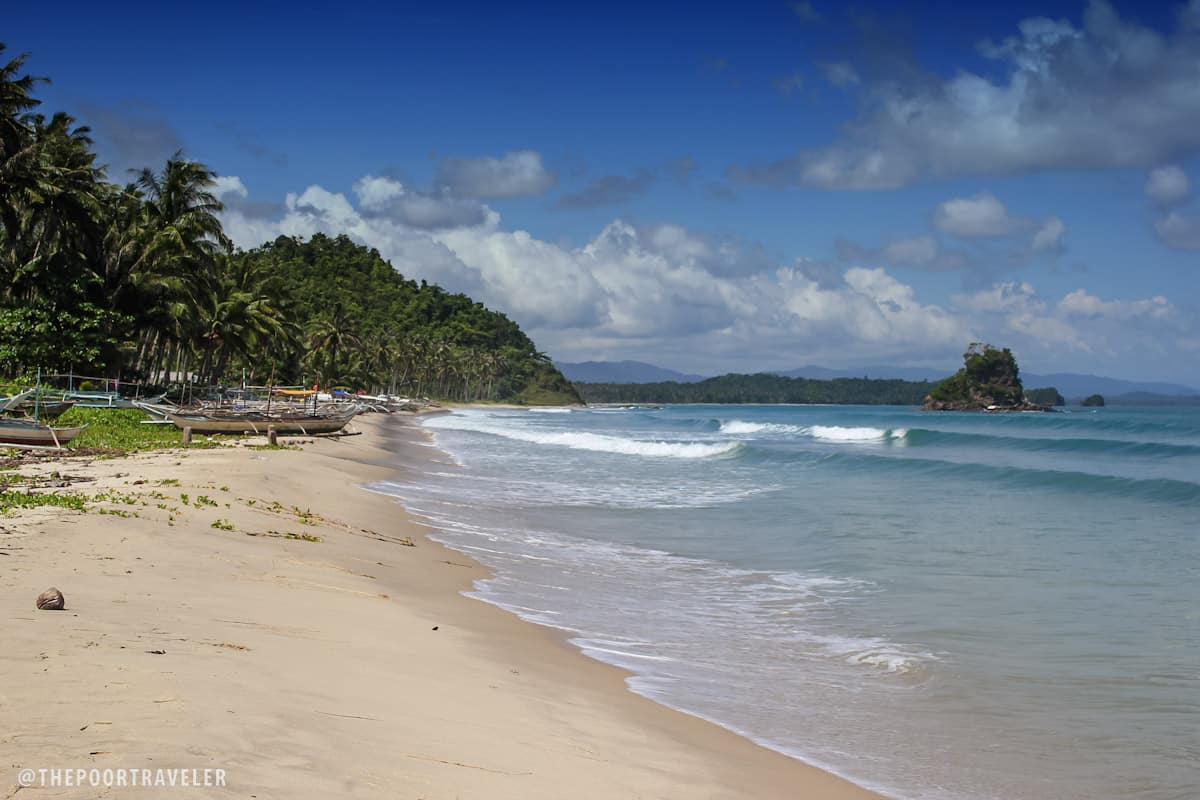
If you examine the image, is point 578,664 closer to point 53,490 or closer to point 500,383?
point 53,490

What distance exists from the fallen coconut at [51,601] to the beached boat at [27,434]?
45.5 ft

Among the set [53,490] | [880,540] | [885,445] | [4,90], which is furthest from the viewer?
[885,445]

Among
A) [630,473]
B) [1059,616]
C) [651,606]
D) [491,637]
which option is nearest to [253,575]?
[491,637]

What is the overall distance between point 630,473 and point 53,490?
1930cm

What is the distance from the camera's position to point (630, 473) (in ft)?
94.9

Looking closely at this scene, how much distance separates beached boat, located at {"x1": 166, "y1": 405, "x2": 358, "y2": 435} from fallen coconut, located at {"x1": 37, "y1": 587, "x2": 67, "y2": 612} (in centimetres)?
2229

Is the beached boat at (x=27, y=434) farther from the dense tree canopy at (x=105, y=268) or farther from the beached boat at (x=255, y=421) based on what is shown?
the dense tree canopy at (x=105, y=268)

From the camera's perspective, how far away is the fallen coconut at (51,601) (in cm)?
552

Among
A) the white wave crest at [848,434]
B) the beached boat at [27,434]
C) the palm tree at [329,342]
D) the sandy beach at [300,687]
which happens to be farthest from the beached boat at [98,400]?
the palm tree at [329,342]

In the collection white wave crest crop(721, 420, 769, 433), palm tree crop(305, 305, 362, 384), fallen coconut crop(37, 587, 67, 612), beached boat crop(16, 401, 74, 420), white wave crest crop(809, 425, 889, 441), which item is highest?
palm tree crop(305, 305, 362, 384)

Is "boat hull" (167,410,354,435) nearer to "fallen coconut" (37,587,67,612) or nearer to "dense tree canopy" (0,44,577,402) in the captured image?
"dense tree canopy" (0,44,577,402)

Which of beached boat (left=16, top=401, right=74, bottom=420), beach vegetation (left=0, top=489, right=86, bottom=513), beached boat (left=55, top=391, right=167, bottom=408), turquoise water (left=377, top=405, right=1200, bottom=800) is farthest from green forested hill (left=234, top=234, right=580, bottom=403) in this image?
beach vegetation (left=0, top=489, right=86, bottom=513)

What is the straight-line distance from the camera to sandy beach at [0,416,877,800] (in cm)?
372

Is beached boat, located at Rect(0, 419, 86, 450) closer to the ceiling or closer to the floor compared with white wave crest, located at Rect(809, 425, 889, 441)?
closer to the ceiling
